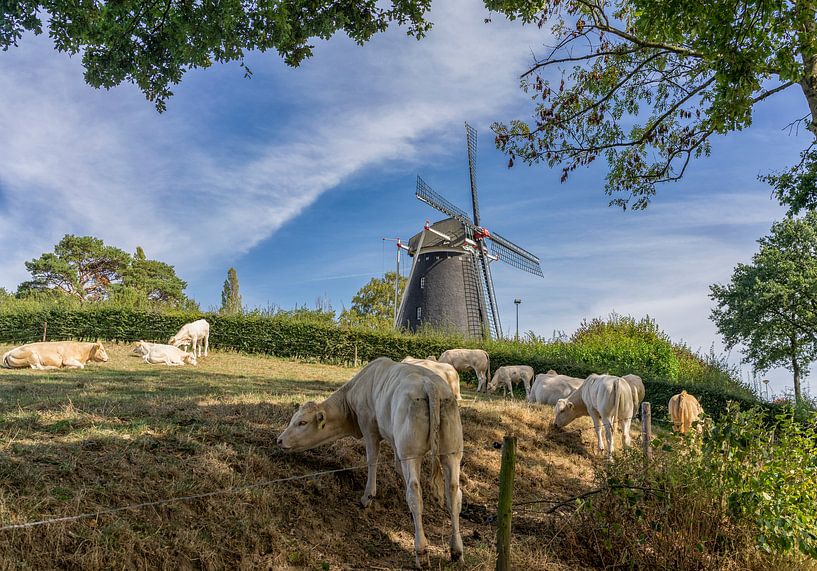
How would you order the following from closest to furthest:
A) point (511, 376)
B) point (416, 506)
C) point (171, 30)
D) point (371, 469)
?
point (416, 506), point (371, 469), point (171, 30), point (511, 376)

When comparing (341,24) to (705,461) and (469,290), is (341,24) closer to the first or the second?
(705,461)

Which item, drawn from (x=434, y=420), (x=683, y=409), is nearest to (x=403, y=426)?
(x=434, y=420)

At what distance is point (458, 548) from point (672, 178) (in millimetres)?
10618

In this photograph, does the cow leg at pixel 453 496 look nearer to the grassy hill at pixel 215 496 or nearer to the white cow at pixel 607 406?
the grassy hill at pixel 215 496

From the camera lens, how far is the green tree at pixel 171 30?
912 cm

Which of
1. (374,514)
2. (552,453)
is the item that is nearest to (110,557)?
(374,514)

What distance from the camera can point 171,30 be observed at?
984cm

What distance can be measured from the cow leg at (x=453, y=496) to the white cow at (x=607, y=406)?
6.08 m

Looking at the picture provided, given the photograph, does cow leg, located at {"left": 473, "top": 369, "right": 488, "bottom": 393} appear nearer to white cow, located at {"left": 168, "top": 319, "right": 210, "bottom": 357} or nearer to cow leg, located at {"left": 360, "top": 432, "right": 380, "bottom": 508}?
white cow, located at {"left": 168, "top": 319, "right": 210, "bottom": 357}

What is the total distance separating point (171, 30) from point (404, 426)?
27.9ft

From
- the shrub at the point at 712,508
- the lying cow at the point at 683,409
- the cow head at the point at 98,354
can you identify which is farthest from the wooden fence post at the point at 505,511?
the cow head at the point at 98,354

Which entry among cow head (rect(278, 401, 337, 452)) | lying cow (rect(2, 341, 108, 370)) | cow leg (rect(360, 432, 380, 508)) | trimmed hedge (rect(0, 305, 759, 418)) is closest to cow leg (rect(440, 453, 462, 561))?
cow leg (rect(360, 432, 380, 508))

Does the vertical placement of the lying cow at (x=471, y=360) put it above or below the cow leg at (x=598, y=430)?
above

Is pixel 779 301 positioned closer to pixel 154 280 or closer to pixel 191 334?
pixel 191 334
